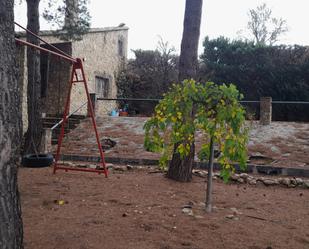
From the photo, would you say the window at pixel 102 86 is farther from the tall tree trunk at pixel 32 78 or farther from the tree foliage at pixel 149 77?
the tall tree trunk at pixel 32 78

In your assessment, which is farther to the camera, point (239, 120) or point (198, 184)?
point (198, 184)

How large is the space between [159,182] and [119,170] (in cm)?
186

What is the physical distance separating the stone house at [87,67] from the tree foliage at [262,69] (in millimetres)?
4403

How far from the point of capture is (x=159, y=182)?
5840 millimetres

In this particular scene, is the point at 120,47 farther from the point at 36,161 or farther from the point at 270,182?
the point at 36,161

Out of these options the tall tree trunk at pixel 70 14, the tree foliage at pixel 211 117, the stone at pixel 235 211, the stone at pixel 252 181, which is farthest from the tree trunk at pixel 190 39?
the tall tree trunk at pixel 70 14

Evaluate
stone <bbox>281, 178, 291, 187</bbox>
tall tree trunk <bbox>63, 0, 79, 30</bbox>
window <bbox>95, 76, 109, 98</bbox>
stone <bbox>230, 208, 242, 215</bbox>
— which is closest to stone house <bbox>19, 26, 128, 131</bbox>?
window <bbox>95, 76, 109, 98</bbox>

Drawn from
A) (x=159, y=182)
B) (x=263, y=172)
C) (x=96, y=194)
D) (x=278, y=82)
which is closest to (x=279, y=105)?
(x=278, y=82)

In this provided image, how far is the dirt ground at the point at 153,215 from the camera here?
3.22m

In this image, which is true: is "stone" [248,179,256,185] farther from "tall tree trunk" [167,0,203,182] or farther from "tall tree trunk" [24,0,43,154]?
"tall tree trunk" [24,0,43,154]

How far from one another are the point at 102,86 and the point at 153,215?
1382cm

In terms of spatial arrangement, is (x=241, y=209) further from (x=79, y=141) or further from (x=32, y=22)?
(x=79, y=141)

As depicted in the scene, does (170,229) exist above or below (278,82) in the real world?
below

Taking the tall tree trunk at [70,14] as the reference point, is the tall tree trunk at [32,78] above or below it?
below
